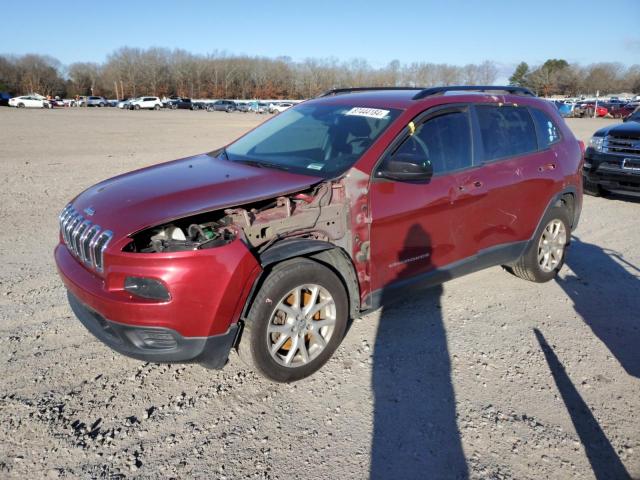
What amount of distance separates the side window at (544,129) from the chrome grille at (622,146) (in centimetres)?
481

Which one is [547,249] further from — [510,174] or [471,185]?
[471,185]

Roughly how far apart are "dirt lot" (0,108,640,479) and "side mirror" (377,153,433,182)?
1.35m

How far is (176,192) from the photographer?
3201 mm

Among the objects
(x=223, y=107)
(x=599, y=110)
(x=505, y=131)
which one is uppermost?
(x=599, y=110)

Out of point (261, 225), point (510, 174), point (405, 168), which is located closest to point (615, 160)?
point (510, 174)

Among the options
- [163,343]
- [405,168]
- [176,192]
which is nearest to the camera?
[163,343]

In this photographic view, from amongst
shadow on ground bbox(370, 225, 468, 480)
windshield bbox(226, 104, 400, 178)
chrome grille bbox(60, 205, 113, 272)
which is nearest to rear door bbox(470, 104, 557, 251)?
shadow on ground bbox(370, 225, 468, 480)

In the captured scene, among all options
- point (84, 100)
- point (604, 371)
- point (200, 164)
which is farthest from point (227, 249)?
point (84, 100)

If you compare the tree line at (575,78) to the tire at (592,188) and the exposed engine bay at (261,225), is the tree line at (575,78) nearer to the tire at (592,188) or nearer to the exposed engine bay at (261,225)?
the tire at (592,188)

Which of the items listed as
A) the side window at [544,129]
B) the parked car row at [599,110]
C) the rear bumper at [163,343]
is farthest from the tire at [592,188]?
the parked car row at [599,110]

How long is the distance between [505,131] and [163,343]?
3542 mm

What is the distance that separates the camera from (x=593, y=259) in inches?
240

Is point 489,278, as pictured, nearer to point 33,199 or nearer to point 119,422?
point 119,422

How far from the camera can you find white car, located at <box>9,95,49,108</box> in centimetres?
5806
